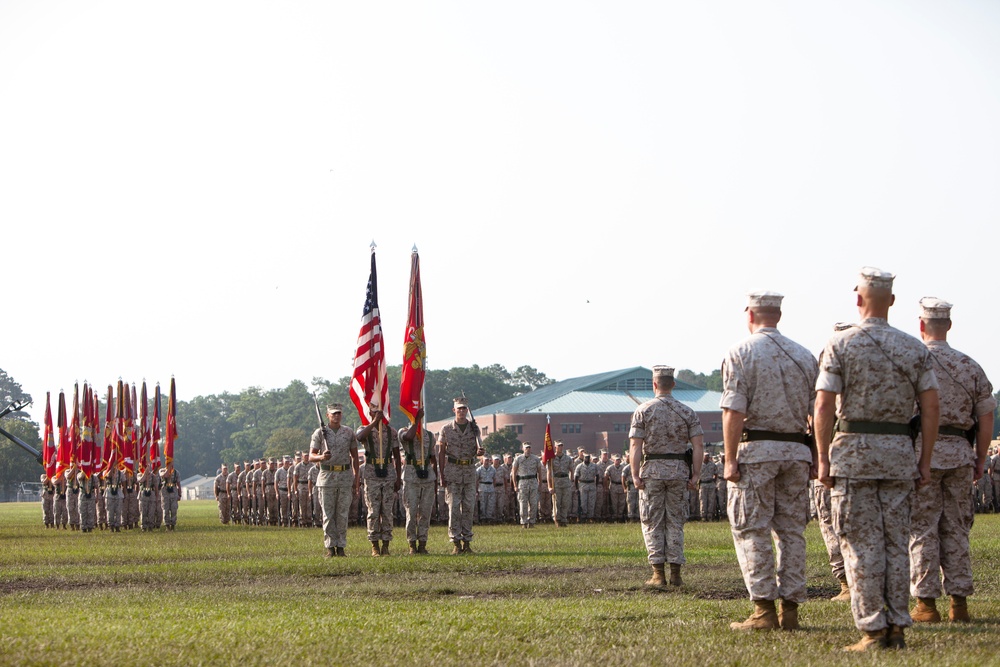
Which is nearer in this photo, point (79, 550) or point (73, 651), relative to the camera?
point (73, 651)

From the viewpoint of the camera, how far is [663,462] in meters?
11.8

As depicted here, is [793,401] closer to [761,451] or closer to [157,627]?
[761,451]

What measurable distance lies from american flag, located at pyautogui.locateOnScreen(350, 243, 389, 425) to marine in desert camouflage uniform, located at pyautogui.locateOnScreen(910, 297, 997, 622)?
9.78 metres

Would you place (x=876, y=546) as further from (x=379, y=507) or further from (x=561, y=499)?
(x=561, y=499)

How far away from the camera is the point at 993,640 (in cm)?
745

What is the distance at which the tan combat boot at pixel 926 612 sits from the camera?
857cm

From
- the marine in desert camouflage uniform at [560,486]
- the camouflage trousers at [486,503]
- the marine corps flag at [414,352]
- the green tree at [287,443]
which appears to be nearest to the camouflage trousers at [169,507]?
the camouflage trousers at [486,503]

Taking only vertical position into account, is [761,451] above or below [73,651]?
above

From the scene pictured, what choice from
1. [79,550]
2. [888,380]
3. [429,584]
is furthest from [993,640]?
[79,550]

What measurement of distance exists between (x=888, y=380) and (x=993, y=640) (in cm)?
164

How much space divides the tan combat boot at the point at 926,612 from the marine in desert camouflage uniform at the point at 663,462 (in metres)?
3.16

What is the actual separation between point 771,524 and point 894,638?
1.29 metres

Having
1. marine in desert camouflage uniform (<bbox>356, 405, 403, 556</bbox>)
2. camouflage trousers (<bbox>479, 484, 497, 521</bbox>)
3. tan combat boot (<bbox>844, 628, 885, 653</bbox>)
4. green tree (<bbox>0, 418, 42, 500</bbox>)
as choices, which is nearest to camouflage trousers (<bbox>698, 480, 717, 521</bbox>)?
camouflage trousers (<bbox>479, 484, 497, 521</bbox>)

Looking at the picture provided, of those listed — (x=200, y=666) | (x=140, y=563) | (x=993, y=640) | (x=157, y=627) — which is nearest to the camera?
(x=200, y=666)
